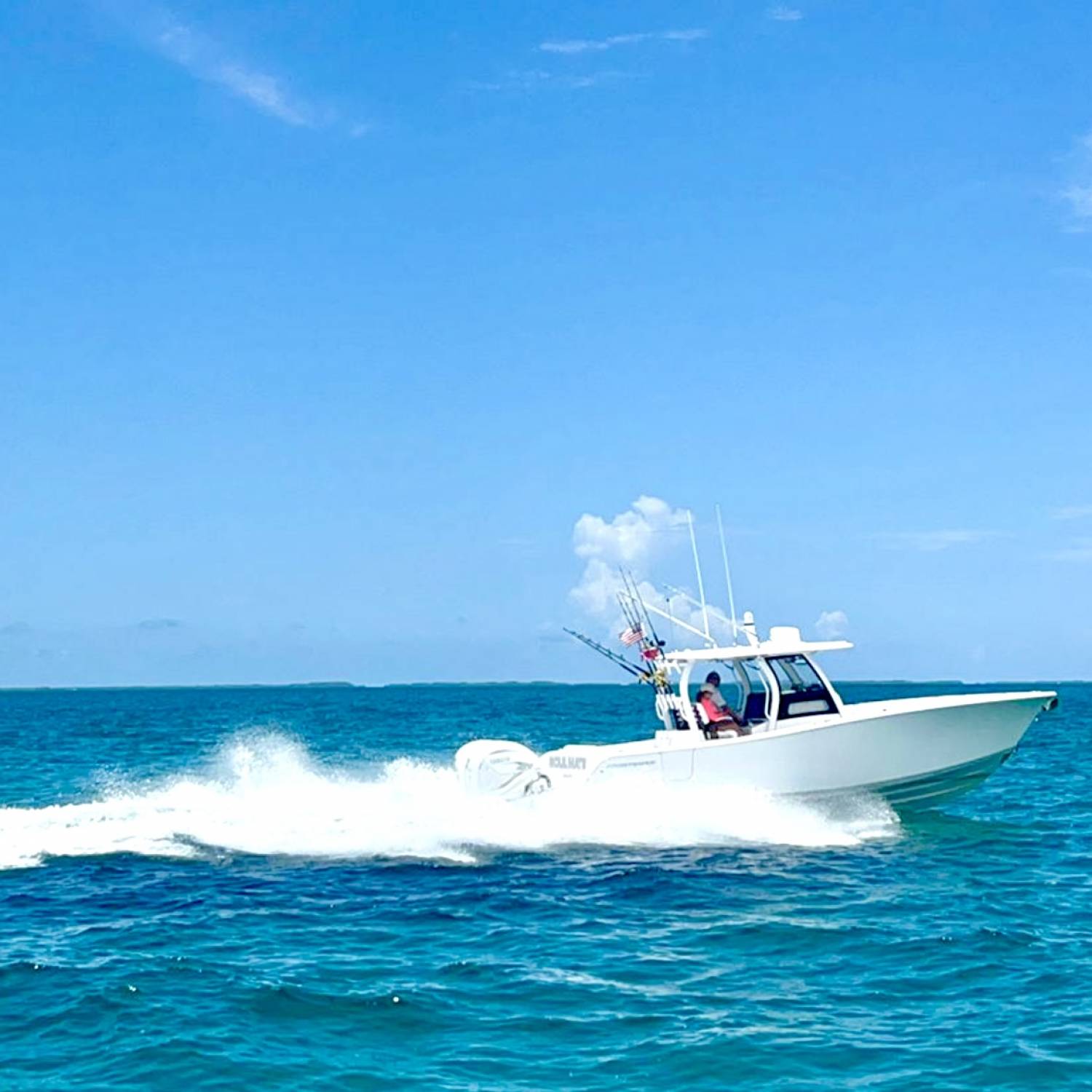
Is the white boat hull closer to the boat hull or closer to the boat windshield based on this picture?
the boat hull

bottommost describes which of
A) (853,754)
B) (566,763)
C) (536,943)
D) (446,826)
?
(536,943)

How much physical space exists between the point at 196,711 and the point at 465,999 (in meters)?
103

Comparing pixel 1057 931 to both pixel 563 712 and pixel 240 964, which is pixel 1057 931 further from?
pixel 563 712

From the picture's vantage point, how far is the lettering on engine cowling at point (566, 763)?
809 inches

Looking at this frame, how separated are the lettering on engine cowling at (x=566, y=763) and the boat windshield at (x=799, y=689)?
128 inches

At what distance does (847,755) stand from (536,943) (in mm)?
8056

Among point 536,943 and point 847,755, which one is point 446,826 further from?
point 536,943

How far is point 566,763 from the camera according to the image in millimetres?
20859

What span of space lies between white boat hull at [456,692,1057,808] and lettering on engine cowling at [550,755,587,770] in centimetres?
2

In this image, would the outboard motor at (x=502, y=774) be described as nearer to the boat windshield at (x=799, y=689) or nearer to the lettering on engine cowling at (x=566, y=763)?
the lettering on engine cowling at (x=566, y=763)

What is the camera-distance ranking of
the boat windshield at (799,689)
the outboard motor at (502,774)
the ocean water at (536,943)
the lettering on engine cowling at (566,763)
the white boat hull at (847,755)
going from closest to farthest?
the ocean water at (536,943), the white boat hull at (847,755), the lettering on engine cowling at (566,763), the boat windshield at (799,689), the outboard motor at (502,774)

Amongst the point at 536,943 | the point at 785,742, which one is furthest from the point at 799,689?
the point at 536,943

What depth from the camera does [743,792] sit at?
1992 cm

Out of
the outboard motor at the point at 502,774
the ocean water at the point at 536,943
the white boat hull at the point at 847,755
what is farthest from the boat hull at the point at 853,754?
the ocean water at the point at 536,943
